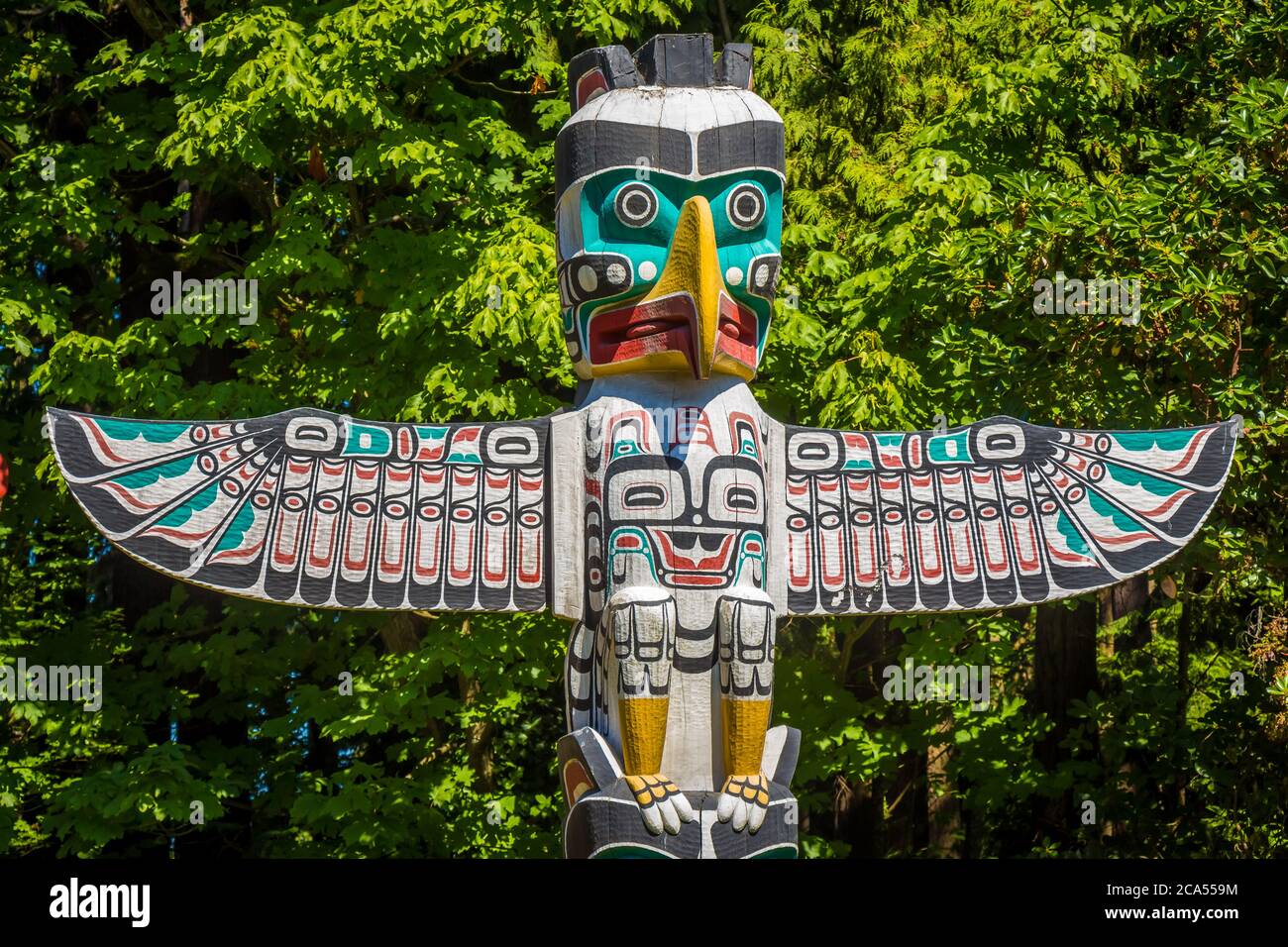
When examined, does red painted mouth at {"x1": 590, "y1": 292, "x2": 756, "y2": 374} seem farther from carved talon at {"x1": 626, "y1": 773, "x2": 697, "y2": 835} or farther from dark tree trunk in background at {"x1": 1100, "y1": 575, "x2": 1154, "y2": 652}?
dark tree trunk in background at {"x1": 1100, "y1": 575, "x2": 1154, "y2": 652}

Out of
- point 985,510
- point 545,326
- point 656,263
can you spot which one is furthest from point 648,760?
point 545,326

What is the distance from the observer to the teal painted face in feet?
24.0

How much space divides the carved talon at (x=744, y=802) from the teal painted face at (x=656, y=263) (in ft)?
5.94

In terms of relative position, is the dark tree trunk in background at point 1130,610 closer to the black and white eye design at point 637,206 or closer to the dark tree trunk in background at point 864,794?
the dark tree trunk in background at point 864,794

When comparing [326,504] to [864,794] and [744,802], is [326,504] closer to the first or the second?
[744,802]

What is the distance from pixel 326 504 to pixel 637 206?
192cm

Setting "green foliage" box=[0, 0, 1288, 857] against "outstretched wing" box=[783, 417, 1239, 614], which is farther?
"green foliage" box=[0, 0, 1288, 857]

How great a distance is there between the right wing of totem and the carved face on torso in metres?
0.64

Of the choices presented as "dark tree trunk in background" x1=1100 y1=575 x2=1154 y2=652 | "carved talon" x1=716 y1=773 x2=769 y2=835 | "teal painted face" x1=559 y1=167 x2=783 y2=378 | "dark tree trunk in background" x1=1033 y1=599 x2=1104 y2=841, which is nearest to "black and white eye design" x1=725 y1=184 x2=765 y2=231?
"teal painted face" x1=559 y1=167 x2=783 y2=378

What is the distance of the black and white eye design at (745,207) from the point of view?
742 centimetres

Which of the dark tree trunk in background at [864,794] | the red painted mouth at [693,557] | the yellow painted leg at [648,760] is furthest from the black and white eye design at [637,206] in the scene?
the dark tree trunk in background at [864,794]

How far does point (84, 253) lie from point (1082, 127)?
8265 mm

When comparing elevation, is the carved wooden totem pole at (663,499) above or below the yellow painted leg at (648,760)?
above

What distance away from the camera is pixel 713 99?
297 inches
